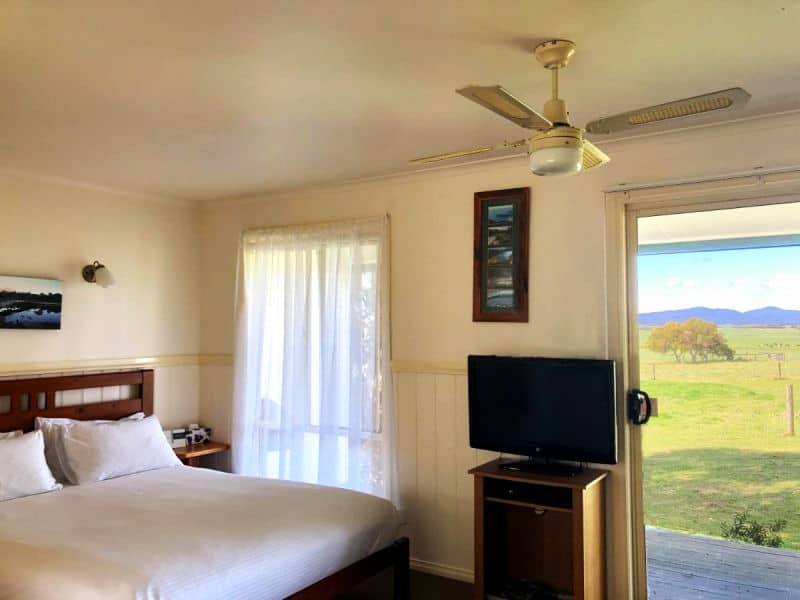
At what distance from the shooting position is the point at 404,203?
427 cm

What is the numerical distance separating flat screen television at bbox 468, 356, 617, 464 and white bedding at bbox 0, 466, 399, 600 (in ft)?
2.52

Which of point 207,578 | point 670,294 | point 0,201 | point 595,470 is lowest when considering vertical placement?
point 207,578

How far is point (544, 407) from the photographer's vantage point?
138 inches

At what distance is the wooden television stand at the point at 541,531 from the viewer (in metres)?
3.17

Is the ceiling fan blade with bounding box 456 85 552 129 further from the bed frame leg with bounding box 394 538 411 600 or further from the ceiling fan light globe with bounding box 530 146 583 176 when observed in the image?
the bed frame leg with bounding box 394 538 411 600

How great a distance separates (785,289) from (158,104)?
122 inches

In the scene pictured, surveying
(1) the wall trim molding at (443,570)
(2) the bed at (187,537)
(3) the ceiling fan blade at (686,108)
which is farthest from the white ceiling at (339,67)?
(1) the wall trim molding at (443,570)

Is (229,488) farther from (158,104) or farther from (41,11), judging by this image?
(41,11)

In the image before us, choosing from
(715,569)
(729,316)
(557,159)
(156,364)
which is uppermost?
(557,159)

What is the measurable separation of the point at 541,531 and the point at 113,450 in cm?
261

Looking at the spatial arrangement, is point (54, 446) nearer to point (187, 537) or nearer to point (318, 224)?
point (187, 537)

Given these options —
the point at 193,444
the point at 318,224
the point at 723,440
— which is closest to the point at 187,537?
the point at 193,444

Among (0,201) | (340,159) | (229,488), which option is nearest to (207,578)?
(229,488)

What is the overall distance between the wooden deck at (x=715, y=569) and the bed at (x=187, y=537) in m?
1.34
